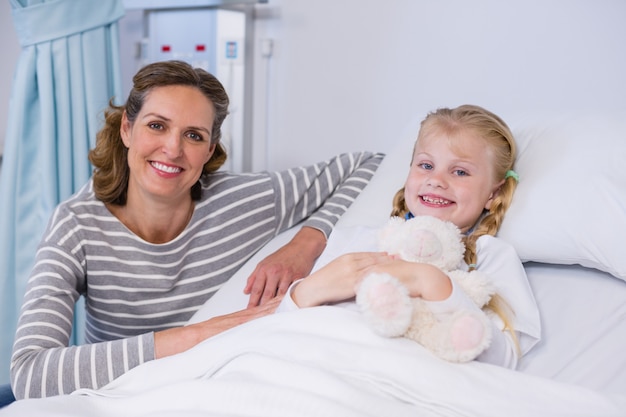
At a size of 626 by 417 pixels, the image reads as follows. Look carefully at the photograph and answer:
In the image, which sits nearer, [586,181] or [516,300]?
[516,300]

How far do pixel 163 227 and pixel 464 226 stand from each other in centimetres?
71

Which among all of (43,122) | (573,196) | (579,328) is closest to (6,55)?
(43,122)

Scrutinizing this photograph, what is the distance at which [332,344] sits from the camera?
40.1 inches

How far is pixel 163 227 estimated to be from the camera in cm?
160

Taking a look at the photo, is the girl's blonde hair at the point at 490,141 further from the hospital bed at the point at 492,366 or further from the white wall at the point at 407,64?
the white wall at the point at 407,64

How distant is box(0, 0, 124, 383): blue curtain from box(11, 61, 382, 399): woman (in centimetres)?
54

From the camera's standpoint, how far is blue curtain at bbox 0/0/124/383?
2.05 meters

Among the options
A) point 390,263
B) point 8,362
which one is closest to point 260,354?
point 390,263

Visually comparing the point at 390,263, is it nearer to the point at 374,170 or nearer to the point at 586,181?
the point at 586,181

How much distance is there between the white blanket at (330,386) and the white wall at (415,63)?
2.84 ft

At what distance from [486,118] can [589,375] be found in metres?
0.55

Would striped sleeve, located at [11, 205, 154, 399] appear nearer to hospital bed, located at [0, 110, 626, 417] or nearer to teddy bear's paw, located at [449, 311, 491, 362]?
hospital bed, located at [0, 110, 626, 417]

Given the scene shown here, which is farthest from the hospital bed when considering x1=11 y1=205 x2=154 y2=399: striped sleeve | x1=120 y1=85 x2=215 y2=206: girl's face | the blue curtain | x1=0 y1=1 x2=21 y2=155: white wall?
x1=0 y1=1 x2=21 y2=155: white wall

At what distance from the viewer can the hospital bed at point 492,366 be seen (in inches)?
36.7
